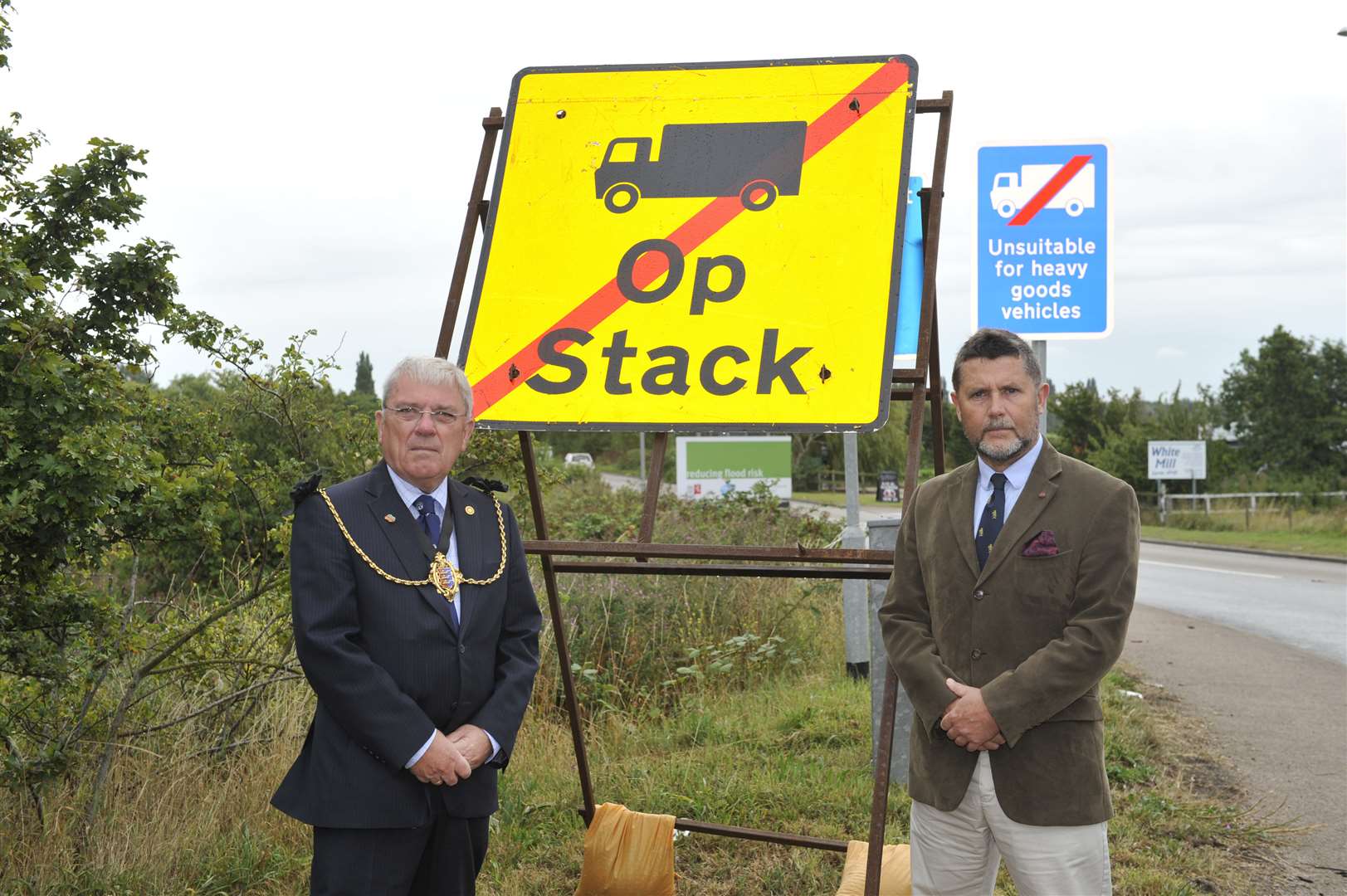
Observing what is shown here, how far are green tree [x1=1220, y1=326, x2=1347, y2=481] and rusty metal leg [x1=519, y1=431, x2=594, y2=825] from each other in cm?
3806

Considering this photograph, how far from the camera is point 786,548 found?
140 inches

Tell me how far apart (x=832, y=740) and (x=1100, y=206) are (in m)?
3.13

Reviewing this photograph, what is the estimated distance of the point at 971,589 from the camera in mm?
2908

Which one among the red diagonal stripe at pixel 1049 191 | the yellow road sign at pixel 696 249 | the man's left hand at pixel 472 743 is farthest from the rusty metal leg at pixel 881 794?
the red diagonal stripe at pixel 1049 191

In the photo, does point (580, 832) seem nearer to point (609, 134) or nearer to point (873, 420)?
point (873, 420)

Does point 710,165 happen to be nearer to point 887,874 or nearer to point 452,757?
point 452,757

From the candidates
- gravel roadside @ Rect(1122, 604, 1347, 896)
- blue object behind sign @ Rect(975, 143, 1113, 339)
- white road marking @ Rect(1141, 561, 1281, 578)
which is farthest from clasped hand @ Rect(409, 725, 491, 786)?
white road marking @ Rect(1141, 561, 1281, 578)

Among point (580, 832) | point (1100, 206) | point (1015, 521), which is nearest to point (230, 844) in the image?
point (580, 832)

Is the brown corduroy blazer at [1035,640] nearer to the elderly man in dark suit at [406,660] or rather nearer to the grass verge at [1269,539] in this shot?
the elderly man in dark suit at [406,660]

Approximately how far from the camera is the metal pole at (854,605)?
7.73 m

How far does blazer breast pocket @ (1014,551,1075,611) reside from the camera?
2.81 m

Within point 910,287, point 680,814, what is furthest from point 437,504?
point 680,814

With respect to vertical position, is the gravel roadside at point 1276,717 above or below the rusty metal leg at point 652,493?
below

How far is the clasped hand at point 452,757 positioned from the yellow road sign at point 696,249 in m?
1.23
